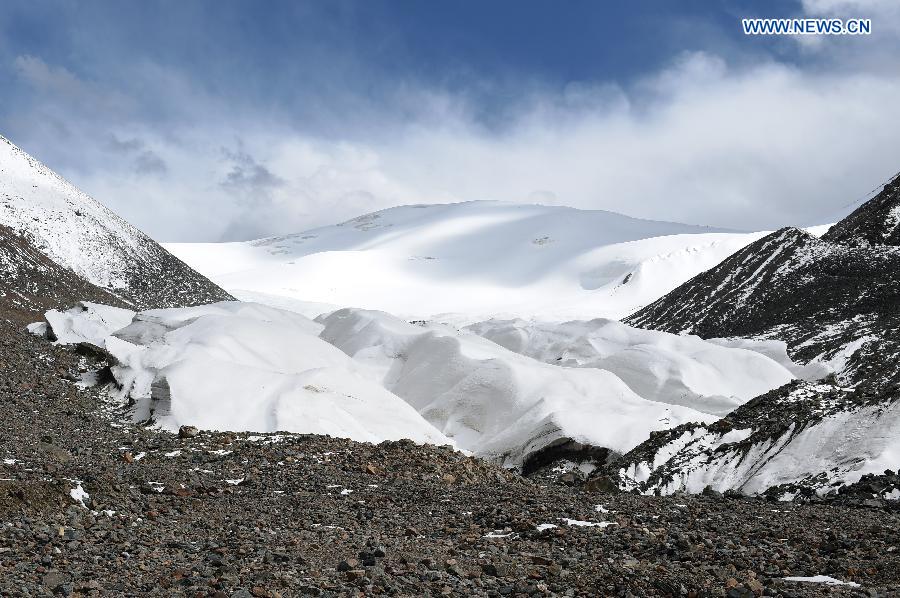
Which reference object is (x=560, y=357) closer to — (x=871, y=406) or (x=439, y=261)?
(x=871, y=406)

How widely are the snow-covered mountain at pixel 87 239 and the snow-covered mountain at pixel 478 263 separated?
3001 cm

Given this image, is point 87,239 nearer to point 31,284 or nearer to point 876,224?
point 31,284

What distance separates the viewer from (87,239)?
49125mm

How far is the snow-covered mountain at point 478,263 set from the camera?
100500 mm

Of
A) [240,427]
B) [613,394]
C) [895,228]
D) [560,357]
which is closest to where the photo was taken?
[240,427]

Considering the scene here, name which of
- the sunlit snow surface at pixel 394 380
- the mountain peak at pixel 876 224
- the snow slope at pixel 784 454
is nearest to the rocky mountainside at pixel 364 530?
the snow slope at pixel 784 454

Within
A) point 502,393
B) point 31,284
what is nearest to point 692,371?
point 502,393

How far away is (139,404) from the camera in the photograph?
18406 mm

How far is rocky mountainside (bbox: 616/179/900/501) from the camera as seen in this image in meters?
12.6

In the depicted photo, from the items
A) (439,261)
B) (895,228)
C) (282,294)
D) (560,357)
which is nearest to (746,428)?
(560,357)

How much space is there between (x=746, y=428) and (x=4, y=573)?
41.8 feet

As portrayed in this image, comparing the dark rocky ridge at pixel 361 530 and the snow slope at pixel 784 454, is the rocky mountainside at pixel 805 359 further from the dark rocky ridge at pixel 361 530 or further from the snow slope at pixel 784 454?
the dark rocky ridge at pixel 361 530

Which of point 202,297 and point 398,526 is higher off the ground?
point 202,297

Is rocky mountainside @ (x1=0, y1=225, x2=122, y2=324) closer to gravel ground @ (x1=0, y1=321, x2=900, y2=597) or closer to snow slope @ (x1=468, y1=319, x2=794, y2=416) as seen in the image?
gravel ground @ (x1=0, y1=321, x2=900, y2=597)
